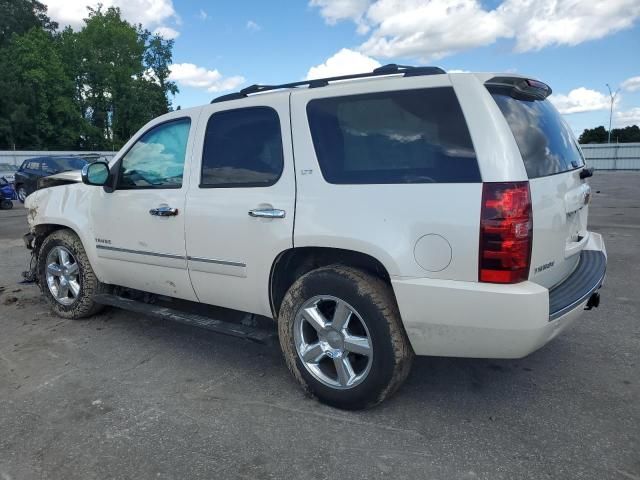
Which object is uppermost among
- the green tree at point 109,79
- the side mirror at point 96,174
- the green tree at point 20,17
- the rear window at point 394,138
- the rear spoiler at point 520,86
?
the green tree at point 20,17

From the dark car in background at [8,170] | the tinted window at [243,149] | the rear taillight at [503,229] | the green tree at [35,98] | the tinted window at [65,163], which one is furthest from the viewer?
the green tree at [35,98]

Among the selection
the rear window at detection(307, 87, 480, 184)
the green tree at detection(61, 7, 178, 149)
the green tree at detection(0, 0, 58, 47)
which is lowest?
the rear window at detection(307, 87, 480, 184)

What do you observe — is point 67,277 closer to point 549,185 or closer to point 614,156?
point 549,185

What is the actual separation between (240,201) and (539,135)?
6.13ft

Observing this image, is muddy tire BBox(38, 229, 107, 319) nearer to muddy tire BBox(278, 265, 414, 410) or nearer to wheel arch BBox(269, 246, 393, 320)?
wheel arch BBox(269, 246, 393, 320)

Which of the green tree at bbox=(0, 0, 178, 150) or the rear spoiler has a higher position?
the green tree at bbox=(0, 0, 178, 150)

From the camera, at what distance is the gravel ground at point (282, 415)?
2514 millimetres

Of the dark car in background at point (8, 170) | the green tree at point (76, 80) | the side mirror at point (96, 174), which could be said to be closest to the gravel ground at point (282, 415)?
the side mirror at point (96, 174)

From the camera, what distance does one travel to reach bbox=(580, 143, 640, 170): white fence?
43.7 m

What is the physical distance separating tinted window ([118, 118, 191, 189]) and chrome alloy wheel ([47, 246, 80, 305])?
3.65ft

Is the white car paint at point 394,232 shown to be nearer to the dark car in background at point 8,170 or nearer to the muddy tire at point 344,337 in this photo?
the muddy tire at point 344,337

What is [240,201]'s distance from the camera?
334 centimetres

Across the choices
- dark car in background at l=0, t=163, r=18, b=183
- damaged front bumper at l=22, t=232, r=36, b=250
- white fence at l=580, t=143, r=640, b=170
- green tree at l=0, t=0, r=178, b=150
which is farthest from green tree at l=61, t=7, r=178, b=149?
damaged front bumper at l=22, t=232, r=36, b=250

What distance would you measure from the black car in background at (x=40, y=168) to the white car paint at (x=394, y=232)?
15868 mm
